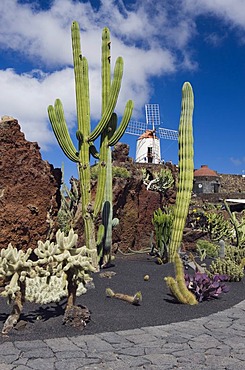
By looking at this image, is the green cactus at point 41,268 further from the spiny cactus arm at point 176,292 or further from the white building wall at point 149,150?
the white building wall at point 149,150

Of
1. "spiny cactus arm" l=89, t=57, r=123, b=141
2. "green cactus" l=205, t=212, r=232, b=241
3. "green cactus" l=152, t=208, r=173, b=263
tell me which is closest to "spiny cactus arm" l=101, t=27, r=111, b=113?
"spiny cactus arm" l=89, t=57, r=123, b=141

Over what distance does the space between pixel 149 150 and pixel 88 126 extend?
112 ft

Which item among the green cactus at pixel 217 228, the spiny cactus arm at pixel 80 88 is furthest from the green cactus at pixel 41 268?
the green cactus at pixel 217 228

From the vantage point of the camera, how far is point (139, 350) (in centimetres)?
382

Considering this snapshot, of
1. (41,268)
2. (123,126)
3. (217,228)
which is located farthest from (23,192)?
(217,228)

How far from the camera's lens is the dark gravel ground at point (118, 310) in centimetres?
442

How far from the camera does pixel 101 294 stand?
632cm

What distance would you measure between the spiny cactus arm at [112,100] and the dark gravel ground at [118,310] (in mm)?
2945

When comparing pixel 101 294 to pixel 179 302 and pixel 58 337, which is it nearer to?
pixel 179 302

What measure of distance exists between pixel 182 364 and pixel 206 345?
57 centimetres

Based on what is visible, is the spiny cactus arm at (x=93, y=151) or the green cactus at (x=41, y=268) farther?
the spiny cactus arm at (x=93, y=151)

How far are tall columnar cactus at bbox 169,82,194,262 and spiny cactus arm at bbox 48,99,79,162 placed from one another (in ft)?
8.98

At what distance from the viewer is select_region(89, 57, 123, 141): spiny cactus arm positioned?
8.48 m

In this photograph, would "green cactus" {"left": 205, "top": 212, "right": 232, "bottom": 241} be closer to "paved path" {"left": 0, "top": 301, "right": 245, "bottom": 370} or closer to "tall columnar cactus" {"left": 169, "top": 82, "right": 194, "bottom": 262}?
"tall columnar cactus" {"left": 169, "top": 82, "right": 194, "bottom": 262}
